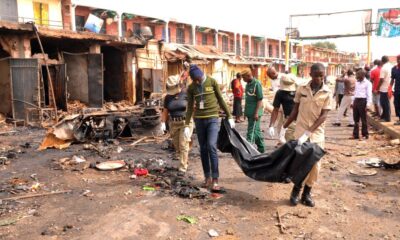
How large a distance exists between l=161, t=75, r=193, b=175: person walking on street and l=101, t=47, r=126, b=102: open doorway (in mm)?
11897

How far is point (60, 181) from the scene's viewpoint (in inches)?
241

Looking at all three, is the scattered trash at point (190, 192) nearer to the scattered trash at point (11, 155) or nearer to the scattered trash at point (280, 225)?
the scattered trash at point (280, 225)

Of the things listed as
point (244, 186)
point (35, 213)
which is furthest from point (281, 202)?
point (35, 213)

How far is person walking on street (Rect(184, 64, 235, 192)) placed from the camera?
17.4ft

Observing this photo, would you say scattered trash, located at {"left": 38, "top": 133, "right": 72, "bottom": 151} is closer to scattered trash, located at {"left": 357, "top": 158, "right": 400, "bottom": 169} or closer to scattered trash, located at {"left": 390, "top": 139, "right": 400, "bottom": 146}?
scattered trash, located at {"left": 357, "top": 158, "right": 400, "bottom": 169}

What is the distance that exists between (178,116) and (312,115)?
253 cm

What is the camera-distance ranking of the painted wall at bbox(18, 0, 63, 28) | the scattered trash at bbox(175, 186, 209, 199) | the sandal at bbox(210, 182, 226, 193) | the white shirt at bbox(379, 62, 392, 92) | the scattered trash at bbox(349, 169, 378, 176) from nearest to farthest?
the scattered trash at bbox(175, 186, 209, 199) < the sandal at bbox(210, 182, 226, 193) < the scattered trash at bbox(349, 169, 378, 176) < the white shirt at bbox(379, 62, 392, 92) < the painted wall at bbox(18, 0, 63, 28)

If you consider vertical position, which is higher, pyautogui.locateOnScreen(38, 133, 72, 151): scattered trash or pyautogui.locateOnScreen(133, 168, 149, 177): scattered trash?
pyautogui.locateOnScreen(38, 133, 72, 151): scattered trash

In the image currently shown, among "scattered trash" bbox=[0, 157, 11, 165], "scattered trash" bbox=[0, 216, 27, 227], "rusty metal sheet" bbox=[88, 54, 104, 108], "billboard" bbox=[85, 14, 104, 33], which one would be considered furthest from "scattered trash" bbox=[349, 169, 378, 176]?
"billboard" bbox=[85, 14, 104, 33]

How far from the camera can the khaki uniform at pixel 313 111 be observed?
4613 mm

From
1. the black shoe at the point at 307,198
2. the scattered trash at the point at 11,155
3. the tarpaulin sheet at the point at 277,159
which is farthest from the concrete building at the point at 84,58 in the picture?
the scattered trash at the point at 11,155

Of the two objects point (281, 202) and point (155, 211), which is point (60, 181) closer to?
point (155, 211)

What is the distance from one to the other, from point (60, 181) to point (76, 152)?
7.48ft

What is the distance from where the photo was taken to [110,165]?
22.6ft
